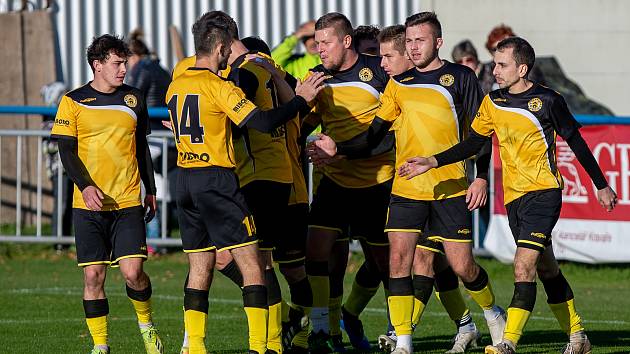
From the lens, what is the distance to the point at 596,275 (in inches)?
577

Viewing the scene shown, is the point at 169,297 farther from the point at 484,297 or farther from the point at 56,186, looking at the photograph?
the point at 484,297

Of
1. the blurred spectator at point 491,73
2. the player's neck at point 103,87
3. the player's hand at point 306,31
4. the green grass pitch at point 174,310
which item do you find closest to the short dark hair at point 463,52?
the blurred spectator at point 491,73

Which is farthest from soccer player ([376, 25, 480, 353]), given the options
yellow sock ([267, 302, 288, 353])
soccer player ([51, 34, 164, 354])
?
soccer player ([51, 34, 164, 354])

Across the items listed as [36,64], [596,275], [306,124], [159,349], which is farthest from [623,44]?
[159,349]

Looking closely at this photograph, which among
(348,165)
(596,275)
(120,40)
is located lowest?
(596,275)

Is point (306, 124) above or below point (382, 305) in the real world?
above

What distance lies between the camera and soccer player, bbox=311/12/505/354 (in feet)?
30.4

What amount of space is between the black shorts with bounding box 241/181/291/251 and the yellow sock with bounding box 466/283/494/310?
1454mm

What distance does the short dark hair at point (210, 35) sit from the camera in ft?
27.9

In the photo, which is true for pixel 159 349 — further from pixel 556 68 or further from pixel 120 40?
pixel 556 68

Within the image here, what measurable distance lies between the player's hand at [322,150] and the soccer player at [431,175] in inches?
18.4

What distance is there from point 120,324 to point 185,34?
31.0 ft

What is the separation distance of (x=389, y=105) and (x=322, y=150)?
554 mm

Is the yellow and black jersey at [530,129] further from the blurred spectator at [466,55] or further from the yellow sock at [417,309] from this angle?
the blurred spectator at [466,55]
